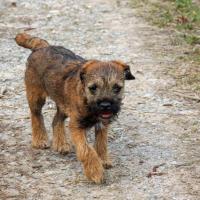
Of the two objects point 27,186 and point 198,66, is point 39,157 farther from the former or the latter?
point 198,66

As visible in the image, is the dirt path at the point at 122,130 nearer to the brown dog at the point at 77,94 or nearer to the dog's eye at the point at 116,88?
the brown dog at the point at 77,94

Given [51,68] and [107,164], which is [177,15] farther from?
[107,164]

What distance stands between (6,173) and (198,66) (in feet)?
14.1

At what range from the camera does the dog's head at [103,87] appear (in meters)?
6.23

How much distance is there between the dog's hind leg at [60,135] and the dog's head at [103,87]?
3.08 feet

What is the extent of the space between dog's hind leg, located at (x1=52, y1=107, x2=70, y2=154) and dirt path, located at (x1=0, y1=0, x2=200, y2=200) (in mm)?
82

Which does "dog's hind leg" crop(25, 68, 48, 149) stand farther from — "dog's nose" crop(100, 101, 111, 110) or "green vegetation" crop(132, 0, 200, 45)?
"green vegetation" crop(132, 0, 200, 45)

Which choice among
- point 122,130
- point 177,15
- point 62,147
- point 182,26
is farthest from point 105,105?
point 177,15

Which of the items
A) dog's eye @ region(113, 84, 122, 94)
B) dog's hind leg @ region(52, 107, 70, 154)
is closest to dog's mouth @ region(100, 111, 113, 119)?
dog's eye @ region(113, 84, 122, 94)

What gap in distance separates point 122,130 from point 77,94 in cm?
143

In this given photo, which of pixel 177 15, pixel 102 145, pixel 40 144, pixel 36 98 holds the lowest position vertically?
pixel 177 15

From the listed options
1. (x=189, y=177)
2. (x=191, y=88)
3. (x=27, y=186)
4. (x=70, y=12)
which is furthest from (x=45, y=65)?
(x=70, y=12)

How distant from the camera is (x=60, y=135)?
7426 millimetres

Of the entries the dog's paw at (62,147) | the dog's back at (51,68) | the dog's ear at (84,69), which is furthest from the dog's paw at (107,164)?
the dog's ear at (84,69)
